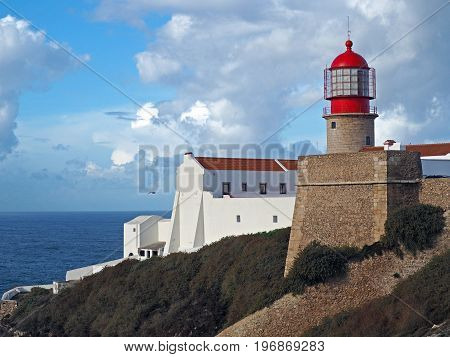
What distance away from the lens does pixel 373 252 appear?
19828mm

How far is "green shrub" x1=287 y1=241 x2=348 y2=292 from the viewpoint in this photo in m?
19.8

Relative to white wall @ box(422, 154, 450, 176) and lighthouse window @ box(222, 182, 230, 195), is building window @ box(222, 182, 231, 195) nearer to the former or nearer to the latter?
lighthouse window @ box(222, 182, 230, 195)

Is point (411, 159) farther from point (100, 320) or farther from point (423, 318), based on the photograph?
point (100, 320)

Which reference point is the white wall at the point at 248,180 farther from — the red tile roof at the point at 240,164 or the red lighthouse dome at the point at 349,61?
the red lighthouse dome at the point at 349,61

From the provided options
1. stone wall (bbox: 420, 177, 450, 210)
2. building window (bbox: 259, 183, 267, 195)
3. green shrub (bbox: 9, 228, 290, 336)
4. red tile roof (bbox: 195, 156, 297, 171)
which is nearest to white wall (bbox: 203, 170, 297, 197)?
building window (bbox: 259, 183, 267, 195)

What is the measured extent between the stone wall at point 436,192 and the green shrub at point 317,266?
283 cm

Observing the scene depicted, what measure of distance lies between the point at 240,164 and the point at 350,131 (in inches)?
260

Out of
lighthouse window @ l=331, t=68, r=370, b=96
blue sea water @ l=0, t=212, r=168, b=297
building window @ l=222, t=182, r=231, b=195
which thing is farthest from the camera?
blue sea water @ l=0, t=212, r=168, b=297

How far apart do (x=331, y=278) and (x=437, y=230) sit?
3.09 metres

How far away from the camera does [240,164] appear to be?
31.8m

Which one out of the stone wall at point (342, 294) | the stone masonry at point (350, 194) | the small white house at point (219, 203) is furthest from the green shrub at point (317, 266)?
the small white house at point (219, 203)

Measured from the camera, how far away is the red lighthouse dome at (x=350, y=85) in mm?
26266

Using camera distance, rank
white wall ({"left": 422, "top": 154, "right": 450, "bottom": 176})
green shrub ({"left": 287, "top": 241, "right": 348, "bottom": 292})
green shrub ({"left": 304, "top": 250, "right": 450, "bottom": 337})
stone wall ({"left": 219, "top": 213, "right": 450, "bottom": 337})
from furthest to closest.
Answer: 1. white wall ({"left": 422, "top": 154, "right": 450, "bottom": 176})
2. green shrub ({"left": 287, "top": 241, "right": 348, "bottom": 292})
3. stone wall ({"left": 219, "top": 213, "right": 450, "bottom": 337})
4. green shrub ({"left": 304, "top": 250, "right": 450, "bottom": 337})

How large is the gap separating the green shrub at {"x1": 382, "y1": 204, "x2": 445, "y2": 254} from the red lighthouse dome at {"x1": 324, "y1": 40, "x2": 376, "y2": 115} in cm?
747
